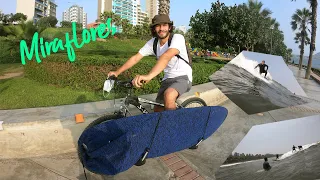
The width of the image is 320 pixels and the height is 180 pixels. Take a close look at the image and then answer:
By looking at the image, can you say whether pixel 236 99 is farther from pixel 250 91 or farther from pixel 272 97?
pixel 272 97

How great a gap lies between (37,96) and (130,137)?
18.1 ft

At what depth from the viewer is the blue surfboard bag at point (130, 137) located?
96.5 inches

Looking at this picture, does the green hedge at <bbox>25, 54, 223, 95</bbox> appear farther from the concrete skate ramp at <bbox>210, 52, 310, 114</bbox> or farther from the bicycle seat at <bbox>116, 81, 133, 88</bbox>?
the bicycle seat at <bbox>116, 81, 133, 88</bbox>

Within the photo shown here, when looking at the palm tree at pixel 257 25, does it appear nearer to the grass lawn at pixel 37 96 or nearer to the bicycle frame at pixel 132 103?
the grass lawn at pixel 37 96

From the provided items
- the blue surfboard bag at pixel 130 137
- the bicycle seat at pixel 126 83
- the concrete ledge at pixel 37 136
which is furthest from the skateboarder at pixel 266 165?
the concrete ledge at pixel 37 136

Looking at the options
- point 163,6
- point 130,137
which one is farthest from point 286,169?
point 163,6

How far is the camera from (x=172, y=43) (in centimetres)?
315

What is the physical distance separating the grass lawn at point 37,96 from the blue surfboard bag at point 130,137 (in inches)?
159

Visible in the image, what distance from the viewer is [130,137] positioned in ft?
8.05

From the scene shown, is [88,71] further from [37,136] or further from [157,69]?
[157,69]

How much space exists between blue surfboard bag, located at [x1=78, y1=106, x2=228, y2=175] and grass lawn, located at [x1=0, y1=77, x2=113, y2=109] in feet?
13.2

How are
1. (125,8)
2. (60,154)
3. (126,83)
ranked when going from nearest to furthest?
(126,83), (60,154), (125,8)

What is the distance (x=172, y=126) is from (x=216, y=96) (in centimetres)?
533

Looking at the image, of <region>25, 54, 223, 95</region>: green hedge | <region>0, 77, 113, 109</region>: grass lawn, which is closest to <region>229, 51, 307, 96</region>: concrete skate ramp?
<region>25, 54, 223, 95</region>: green hedge
